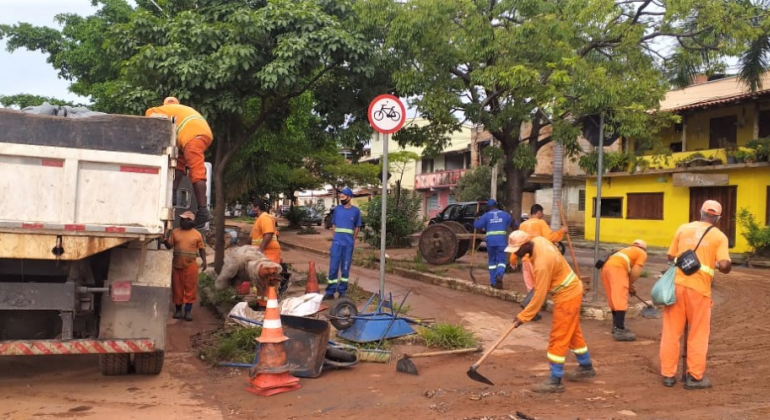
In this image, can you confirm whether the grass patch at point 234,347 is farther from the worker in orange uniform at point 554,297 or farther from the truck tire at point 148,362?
the worker in orange uniform at point 554,297

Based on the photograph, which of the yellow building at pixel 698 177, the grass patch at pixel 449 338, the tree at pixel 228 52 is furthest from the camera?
the yellow building at pixel 698 177

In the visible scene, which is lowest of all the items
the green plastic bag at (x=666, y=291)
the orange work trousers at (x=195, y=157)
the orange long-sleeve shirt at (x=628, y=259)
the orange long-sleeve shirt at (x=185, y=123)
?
the green plastic bag at (x=666, y=291)

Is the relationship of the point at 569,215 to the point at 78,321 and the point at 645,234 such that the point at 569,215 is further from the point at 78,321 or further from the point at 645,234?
the point at 78,321

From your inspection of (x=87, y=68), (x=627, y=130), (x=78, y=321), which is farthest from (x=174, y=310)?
(x=87, y=68)

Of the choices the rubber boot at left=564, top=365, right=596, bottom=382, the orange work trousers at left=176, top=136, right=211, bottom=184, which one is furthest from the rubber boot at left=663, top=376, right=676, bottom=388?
the orange work trousers at left=176, top=136, right=211, bottom=184

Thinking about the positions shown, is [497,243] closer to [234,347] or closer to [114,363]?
[234,347]

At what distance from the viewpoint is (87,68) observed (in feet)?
69.6

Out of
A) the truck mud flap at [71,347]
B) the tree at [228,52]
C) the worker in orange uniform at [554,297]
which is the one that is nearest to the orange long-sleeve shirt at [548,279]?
the worker in orange uniform at [554,297]

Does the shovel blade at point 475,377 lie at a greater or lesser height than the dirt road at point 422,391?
greater

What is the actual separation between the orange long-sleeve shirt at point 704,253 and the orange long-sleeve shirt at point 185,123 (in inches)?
184

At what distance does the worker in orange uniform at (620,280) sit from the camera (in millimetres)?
7094

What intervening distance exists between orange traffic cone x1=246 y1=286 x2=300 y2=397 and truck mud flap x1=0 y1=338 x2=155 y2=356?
2.91ft

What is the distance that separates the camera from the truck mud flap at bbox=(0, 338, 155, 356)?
457cm

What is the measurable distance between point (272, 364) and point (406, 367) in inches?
49.8
